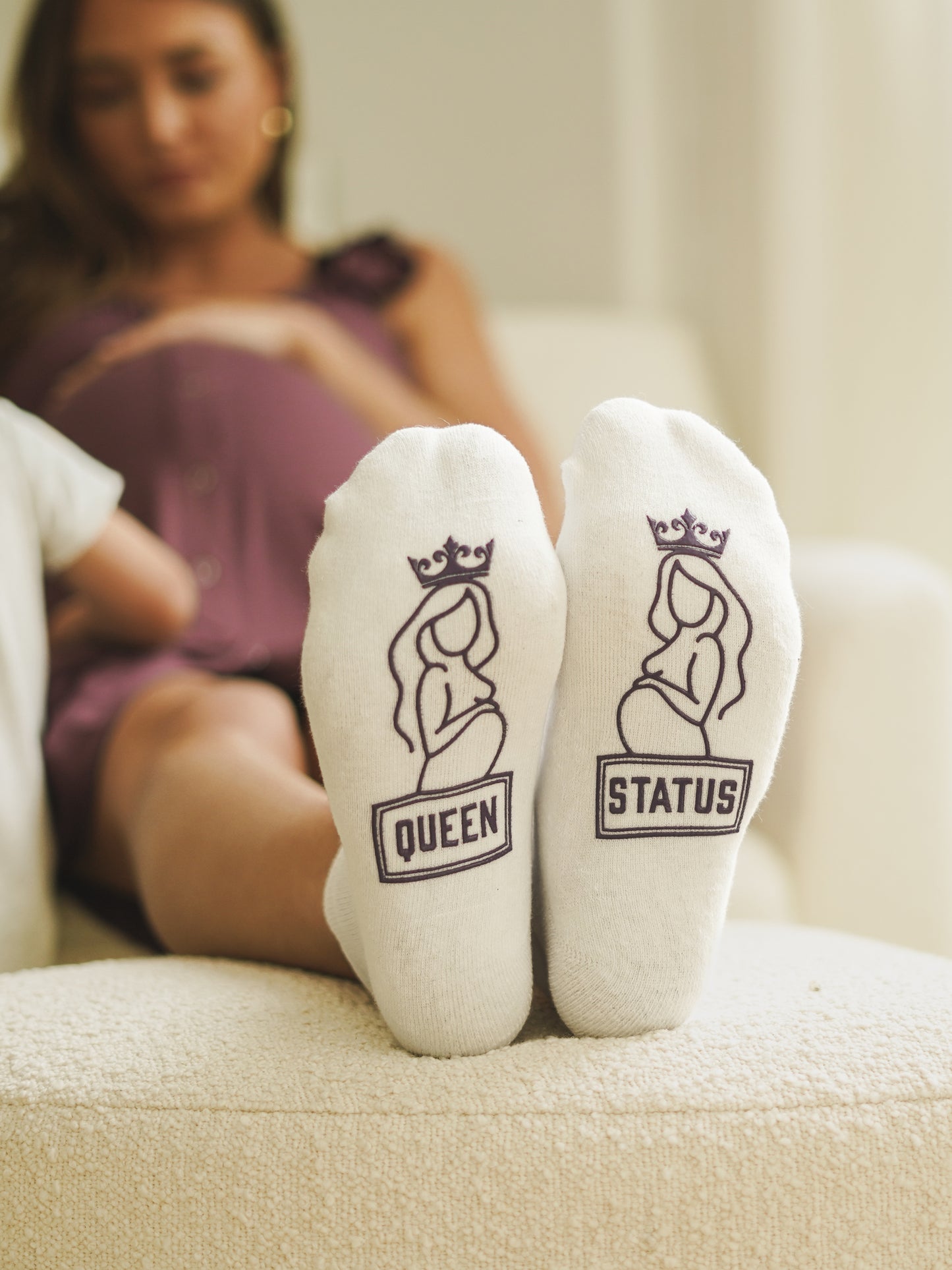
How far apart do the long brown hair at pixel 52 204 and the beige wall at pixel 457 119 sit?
52 cm

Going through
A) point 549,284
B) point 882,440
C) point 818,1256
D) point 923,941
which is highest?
point 549,284

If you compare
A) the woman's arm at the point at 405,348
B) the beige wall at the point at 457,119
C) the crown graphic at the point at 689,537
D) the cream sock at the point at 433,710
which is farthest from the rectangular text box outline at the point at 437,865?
the beige wall at the point at 457,119

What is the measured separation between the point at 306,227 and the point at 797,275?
787 mm

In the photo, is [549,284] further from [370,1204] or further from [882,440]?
[370,1204]

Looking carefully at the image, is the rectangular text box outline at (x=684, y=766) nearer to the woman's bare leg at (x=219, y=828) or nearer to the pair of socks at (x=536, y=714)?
the pair of socks at (x=536, y=714)

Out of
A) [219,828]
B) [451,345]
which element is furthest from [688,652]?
[451,345]

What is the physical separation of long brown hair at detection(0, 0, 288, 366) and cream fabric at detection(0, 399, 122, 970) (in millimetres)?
595

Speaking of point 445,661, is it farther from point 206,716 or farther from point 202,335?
point 202,335

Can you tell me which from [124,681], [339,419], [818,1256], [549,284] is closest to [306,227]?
[549,284]

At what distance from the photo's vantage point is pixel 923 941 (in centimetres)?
80

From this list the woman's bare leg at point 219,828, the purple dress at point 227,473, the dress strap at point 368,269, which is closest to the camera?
the woman's bare leg at point 219,828

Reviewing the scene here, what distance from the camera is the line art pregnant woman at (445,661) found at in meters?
0.41

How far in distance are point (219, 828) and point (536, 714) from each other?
19cm

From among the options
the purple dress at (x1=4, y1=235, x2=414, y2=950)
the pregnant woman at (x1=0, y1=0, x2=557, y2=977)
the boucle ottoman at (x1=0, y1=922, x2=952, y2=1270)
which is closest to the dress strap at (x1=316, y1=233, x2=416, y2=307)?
the pregnant woman at (x1=0, y1=0, x2=557, y2=977)
